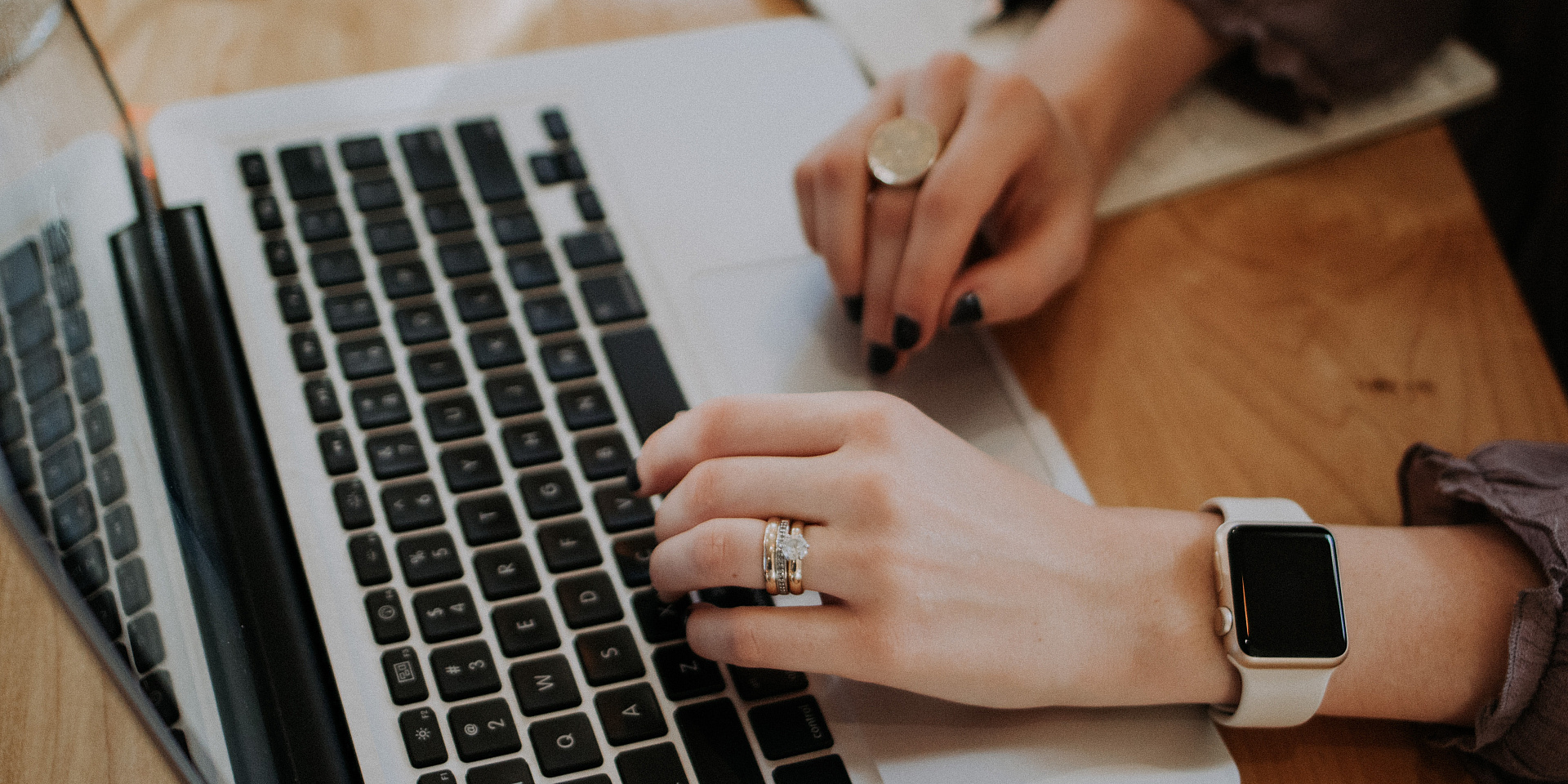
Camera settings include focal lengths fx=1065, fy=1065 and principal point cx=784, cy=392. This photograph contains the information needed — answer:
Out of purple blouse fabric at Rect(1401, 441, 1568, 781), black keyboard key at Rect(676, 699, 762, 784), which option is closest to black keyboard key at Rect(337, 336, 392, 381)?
black keyboard key at Rect(676, 699, 762, 784)

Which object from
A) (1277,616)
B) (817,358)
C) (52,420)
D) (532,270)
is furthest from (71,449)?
(1277,616)

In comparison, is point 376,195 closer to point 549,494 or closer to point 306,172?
point 306,172

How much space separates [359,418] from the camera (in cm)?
48

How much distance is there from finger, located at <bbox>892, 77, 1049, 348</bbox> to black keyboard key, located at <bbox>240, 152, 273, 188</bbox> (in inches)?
13.0

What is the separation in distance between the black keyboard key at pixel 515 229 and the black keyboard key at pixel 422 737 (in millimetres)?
245

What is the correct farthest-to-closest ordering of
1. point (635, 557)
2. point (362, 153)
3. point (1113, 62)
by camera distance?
point (1113, 62)
point (362, 153)
point (635, 557)

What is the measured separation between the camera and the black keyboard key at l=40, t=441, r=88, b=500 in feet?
1.22

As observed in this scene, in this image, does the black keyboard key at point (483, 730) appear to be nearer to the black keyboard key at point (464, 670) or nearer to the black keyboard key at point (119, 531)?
the black keyboard key at point (464, 670)

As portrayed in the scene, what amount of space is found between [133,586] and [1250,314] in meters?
0.57

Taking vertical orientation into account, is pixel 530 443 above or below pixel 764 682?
above

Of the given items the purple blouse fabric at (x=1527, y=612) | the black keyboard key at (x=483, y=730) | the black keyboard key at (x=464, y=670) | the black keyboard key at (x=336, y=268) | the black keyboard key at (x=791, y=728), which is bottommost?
the purple blouse fabric at (x=1527, y=612)

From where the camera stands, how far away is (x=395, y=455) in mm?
469

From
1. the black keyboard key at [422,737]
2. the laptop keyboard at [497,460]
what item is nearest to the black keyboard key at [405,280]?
the laptop keyboard at [497,460]

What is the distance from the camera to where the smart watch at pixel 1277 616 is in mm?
435
